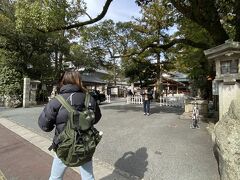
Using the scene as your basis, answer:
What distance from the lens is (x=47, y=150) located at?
6586mm

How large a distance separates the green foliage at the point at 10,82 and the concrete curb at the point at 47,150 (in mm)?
10641

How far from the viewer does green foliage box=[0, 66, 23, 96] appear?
2102 centimetres

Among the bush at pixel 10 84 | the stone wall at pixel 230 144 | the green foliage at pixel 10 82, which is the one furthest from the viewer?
the green foliage at pixel 10 82

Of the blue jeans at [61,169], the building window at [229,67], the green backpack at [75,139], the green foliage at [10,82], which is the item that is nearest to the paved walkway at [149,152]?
the blue jeans at [61,169]

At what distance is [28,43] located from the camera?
23.0 m

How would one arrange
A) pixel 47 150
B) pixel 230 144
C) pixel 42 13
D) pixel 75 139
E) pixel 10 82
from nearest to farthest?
pixel 75 139 < pixel 230 144 < pixel 47 150 < pixel 42 13 < pixel 10 82

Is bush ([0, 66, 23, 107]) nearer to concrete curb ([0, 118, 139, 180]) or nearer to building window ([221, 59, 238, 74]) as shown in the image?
concrete curb ([0, 118, 139, 180])

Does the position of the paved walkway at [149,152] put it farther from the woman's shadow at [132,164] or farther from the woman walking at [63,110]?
the woman walking at [63,110]

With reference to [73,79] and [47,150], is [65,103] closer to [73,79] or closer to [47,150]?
[73,79]

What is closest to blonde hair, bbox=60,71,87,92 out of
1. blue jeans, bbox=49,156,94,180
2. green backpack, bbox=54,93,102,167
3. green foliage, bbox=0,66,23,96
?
green backpack, bbox=54,93,102,167

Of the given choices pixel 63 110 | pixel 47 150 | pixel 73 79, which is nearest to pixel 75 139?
pixel 63 110

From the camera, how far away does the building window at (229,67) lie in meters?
7.15

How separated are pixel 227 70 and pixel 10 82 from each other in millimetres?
18662

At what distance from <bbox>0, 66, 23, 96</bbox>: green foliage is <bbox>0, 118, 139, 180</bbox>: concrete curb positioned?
10.6 meters
